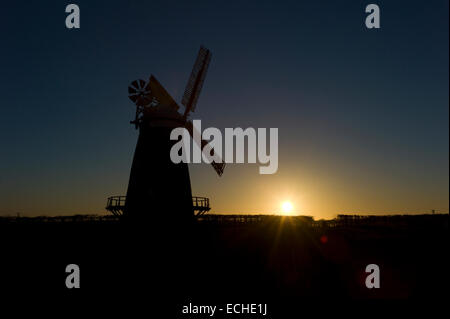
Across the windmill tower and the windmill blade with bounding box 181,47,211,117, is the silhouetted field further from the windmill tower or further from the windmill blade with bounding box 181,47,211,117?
the windmill blade with bounding box 181,47,211,117

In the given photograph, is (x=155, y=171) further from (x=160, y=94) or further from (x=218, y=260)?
(x=218, y=260)

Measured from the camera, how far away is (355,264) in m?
20.3

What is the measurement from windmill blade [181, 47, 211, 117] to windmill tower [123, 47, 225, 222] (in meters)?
1.12

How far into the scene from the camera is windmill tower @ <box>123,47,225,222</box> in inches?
526

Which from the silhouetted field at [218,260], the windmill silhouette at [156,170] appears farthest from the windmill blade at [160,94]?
the silhouetted field at [218,260]

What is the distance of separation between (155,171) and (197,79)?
20.1ft

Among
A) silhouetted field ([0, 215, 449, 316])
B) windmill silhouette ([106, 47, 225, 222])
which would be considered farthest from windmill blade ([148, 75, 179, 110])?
silhouetted field ([0, 215, 449, 316])

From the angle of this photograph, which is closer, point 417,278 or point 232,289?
point 232,289

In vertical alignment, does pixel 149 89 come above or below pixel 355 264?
above

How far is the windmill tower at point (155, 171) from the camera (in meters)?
13.4
